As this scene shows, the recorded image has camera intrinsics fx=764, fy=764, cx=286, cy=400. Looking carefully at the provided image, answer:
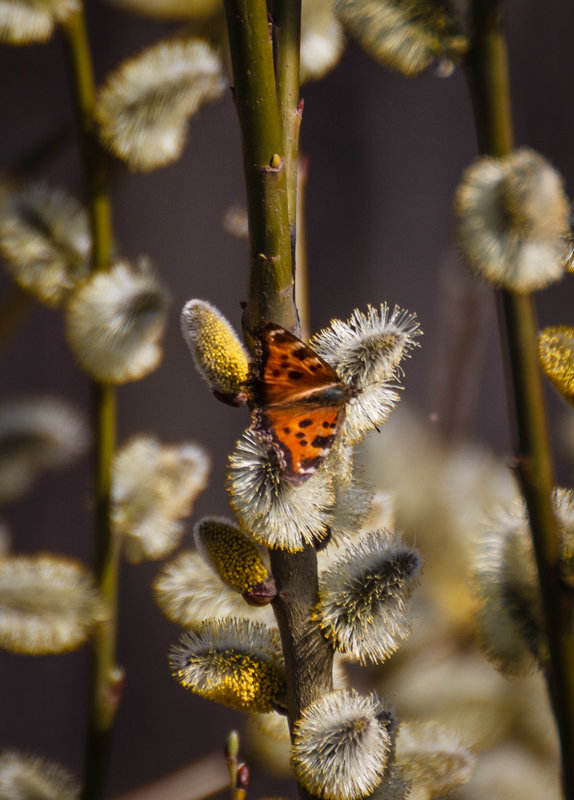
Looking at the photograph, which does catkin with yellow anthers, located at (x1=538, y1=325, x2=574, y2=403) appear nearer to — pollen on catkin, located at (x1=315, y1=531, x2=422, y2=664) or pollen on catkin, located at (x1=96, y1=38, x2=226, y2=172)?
pollen on catkin, located at (x1=315, y1=531, x2=422, y2=664)

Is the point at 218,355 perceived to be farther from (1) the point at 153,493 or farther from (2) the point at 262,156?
(1) the point at 153,493

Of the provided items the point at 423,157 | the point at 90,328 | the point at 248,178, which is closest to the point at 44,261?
the point at 90,328

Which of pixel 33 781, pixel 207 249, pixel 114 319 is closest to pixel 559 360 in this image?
pixel 114 319

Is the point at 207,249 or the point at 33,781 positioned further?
the point at 207,249

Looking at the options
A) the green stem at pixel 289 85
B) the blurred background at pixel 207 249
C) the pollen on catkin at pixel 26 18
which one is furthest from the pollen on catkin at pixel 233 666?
the blurred background at pixel 207 249

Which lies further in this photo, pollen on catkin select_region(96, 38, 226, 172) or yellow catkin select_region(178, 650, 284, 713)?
pollen on catkin select_region(96, 38, 226, 172)

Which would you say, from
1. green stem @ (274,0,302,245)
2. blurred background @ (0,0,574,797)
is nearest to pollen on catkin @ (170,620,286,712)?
green stem @ (274,0,302,245)

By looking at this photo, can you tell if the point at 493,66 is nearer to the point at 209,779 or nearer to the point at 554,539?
the point at 554,539
